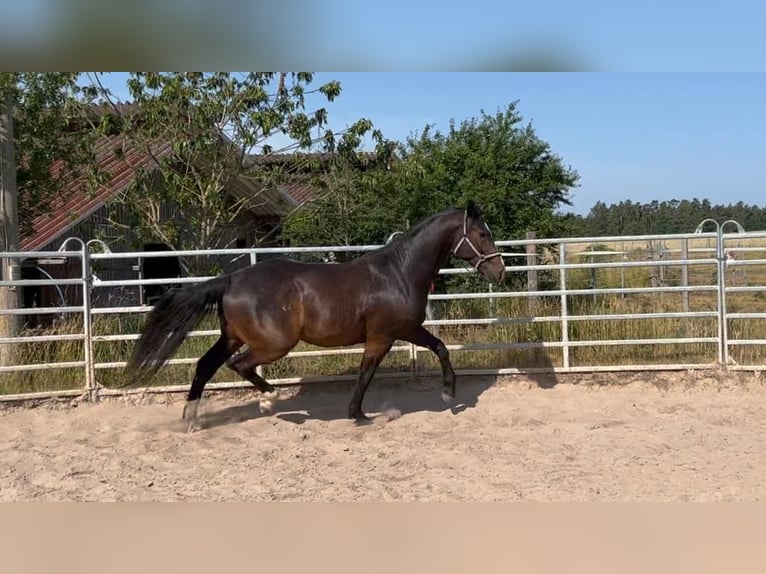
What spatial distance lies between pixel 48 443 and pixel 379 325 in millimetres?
2765

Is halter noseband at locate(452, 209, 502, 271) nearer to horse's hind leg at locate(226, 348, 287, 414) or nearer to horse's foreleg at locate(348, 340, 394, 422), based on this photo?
horse's foreleg at locate(348, 340, 394, 422)

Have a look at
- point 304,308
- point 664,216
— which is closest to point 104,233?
point 304,308

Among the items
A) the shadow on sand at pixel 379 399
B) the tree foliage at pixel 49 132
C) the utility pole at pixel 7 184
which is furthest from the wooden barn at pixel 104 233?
the shadow on sand at pixel 379 399

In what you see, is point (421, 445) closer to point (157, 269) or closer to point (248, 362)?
point (248, 362)

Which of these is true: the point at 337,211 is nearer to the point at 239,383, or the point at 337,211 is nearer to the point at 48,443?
the point at 239,383

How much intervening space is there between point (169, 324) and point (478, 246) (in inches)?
105

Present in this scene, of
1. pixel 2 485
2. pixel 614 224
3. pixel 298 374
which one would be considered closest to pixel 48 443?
pixel 2 485

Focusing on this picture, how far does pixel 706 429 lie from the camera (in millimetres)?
5133

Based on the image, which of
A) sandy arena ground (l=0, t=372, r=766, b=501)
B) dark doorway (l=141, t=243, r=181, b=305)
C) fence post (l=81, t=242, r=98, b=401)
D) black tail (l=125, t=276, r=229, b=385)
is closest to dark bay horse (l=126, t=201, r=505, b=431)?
black tail (l=125, t=276, r=229, b=385)

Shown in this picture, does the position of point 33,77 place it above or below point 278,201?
above

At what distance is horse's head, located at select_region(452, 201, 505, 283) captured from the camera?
5.48 metres

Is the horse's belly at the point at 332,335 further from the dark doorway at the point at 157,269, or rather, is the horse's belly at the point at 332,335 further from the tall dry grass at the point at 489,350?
the dark doorway at the point at 157,269

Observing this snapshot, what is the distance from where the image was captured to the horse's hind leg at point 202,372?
211 inches

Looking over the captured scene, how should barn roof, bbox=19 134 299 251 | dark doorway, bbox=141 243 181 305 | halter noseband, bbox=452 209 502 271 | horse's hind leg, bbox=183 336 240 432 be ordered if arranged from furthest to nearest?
dark doorway, bbox=141 243 181 305 → barn roof, bbox=19 134 299 251 → halter noseband, bbox=452 209 502 271 → horse's hind leg, bbox=183 336 240 432
